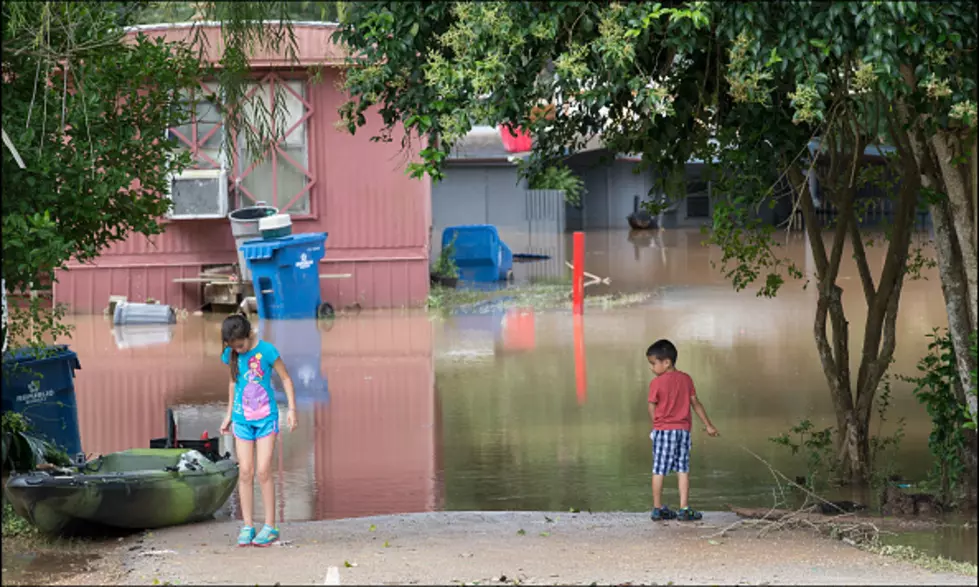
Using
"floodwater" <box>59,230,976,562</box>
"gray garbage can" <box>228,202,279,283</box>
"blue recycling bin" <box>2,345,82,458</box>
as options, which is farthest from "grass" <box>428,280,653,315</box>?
"blue recycling bin" <box>2,345,82,458</box>

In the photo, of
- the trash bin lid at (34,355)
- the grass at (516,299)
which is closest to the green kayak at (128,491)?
the trash bin lid at (34,355)

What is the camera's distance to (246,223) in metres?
21.2

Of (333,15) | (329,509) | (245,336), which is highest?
(333,15)

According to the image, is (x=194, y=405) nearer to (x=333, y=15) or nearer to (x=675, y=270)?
(x=333, y=15)

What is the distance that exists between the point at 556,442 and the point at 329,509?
293 cm

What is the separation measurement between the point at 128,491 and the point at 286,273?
13.1 m

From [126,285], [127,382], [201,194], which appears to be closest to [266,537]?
[127,382]

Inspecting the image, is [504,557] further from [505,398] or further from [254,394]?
[505,398]

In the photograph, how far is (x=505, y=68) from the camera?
7.41m

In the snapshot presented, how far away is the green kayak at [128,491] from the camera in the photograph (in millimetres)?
7703

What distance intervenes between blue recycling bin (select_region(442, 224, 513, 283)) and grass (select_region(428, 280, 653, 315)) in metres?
1.72

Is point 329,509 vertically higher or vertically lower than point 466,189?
lower

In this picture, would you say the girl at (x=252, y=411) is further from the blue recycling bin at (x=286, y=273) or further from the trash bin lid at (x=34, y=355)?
the blue recycling bin at (x=286, y=273)

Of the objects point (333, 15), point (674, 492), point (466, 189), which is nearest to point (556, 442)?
point (674, 492)
